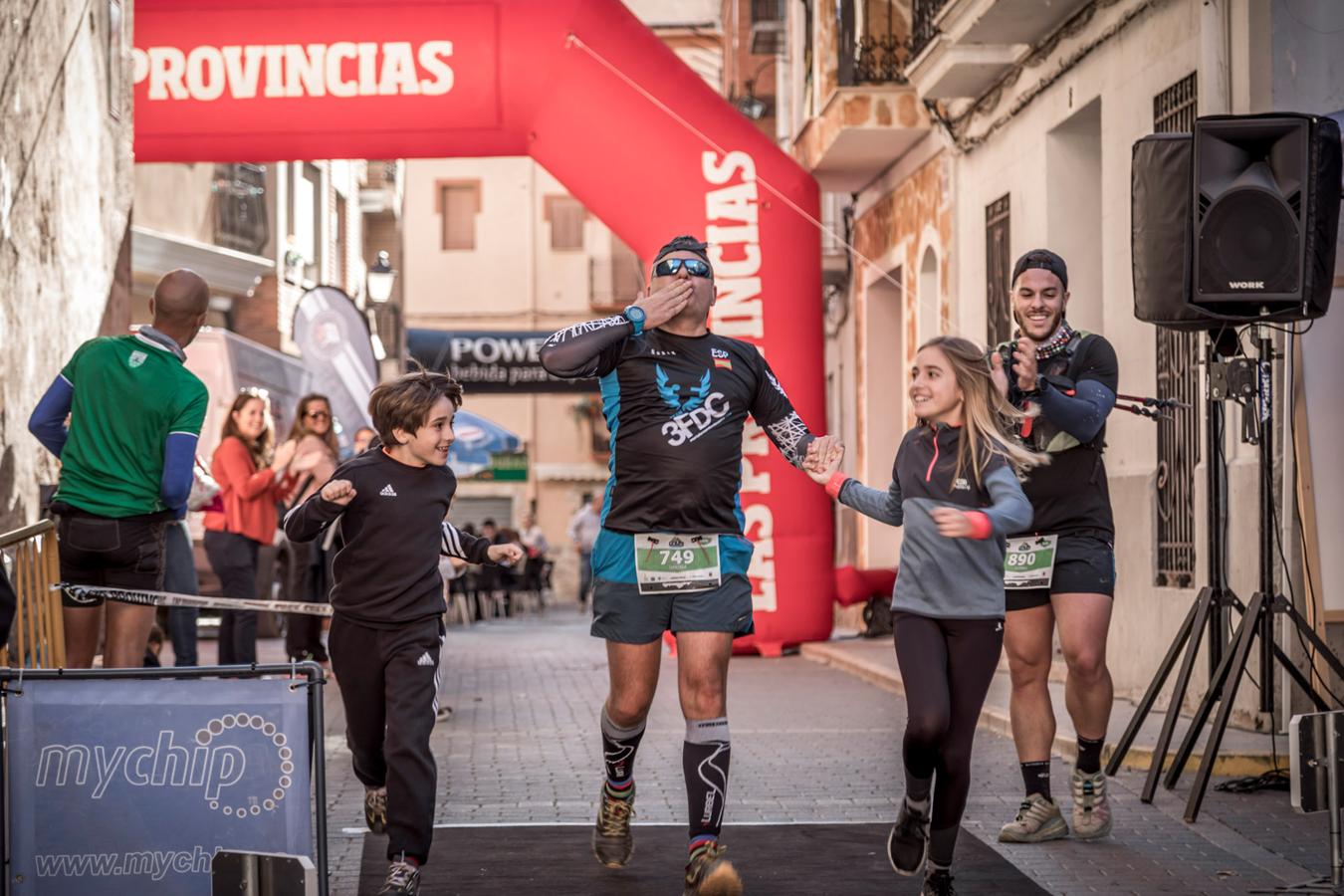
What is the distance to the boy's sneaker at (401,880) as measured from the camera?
584cm

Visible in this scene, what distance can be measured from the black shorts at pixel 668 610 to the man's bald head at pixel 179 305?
201cm

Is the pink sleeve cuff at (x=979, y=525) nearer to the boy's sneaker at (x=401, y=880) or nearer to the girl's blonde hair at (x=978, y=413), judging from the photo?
the girl's blonde hair at (x=978, y=413)

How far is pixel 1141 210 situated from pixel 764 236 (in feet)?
27.2

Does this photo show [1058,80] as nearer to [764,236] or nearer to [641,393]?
[764,236]

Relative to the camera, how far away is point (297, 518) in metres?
6.25

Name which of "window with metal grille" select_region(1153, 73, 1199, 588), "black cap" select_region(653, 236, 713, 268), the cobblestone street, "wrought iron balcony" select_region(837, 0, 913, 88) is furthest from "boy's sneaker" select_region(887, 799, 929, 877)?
"wrought iron balcony" select_region(837, 0, 913, 88)

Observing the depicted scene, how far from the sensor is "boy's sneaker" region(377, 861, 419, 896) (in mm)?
5844

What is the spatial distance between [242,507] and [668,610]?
6.56m

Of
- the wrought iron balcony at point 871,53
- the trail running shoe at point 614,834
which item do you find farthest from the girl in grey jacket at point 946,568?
the wrought iron balcony at point 871,53

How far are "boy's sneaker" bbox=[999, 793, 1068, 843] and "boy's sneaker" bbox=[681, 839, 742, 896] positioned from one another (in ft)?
5.02

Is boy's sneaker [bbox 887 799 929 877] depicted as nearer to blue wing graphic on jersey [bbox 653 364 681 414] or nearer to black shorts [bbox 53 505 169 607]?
blue wing graphic on jersey [bbox 653 364 681 414]

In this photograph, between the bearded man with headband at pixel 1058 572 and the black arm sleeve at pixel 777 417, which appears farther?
the bearded man with headband at pixel 1058 572

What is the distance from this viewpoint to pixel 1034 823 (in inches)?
A: 283

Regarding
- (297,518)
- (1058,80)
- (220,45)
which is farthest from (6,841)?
(220,45)
